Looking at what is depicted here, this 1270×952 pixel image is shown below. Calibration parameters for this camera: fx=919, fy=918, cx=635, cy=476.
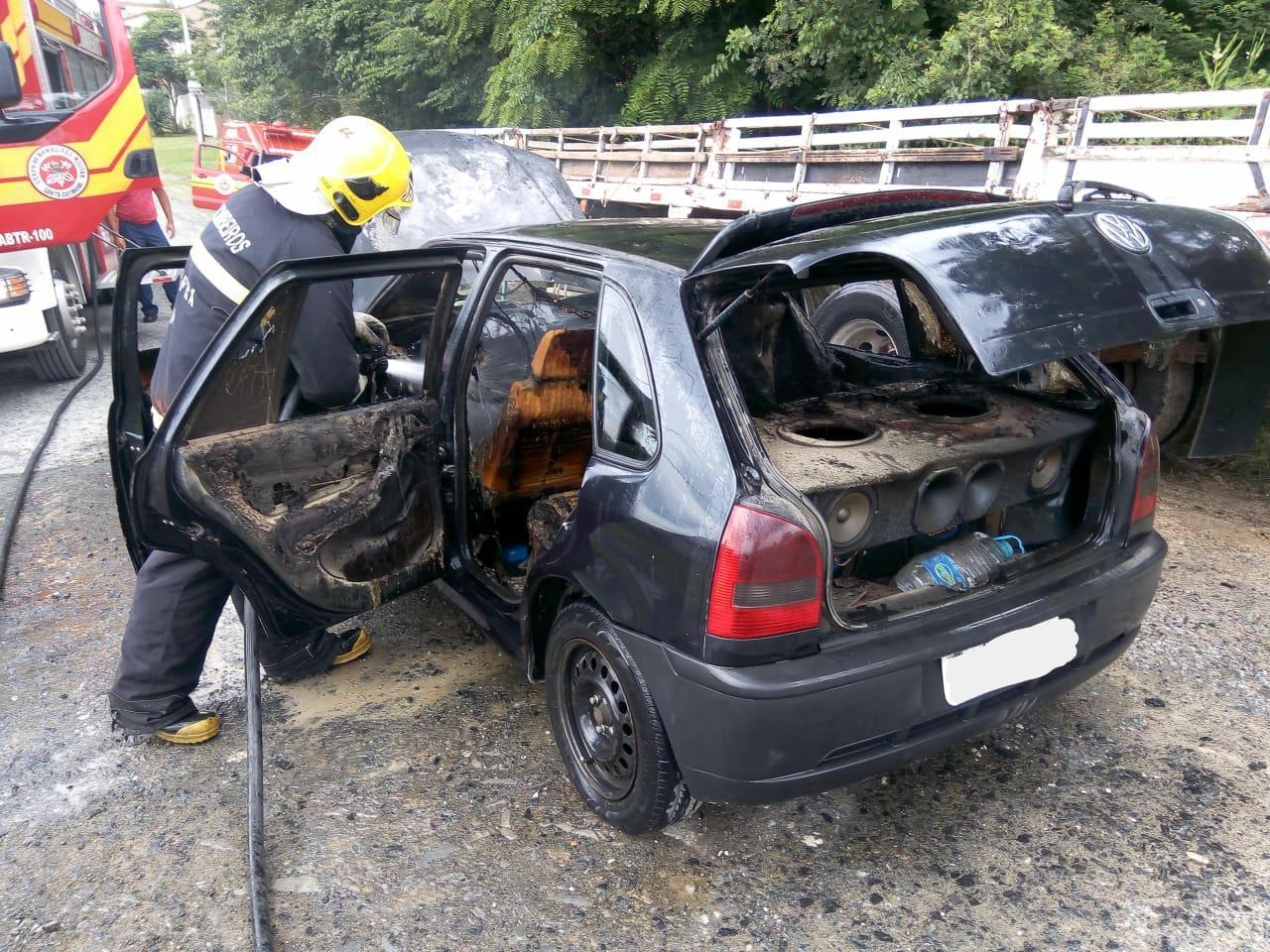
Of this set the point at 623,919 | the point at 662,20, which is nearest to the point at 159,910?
the point at 623,919

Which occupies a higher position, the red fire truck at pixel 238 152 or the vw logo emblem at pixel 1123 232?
the vw logo emblem at pixel 1123 232

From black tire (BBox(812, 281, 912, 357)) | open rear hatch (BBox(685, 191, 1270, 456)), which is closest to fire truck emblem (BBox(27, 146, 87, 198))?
black tire (BBox(812, 281, 912, 357))

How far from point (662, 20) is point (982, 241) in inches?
480

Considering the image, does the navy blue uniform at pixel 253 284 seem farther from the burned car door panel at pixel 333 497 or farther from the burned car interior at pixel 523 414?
the burned car interior at pixel 523 414

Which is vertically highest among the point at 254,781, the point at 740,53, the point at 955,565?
the point at 740,53

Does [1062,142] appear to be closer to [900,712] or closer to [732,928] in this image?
[900,712]

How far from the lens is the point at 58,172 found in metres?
6.38

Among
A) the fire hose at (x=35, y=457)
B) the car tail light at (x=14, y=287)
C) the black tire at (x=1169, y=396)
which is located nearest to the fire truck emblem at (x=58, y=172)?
the car tail light at (x=14, y=287)

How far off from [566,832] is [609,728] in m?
0.32

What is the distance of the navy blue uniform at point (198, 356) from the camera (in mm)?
2812

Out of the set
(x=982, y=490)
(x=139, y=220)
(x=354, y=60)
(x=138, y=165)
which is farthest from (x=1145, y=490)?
(x=354, y=60)

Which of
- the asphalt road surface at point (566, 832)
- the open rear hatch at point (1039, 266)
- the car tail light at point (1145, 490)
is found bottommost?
the asphalt road surface at point (566, 832)

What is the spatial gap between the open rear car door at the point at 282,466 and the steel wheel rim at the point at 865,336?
7.78ft

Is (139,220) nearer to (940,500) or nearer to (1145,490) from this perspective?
(940,500)
